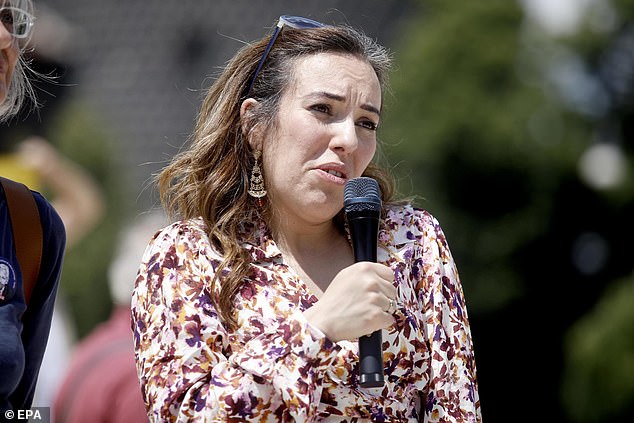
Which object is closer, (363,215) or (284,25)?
(363,215)

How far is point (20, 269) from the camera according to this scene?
10.5 ft

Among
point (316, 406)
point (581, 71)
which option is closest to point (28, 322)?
point (316, 406)

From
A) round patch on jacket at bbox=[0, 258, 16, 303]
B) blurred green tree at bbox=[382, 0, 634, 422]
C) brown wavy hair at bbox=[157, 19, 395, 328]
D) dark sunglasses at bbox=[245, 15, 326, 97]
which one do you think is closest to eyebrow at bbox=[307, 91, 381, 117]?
brown wavy hair at bbox=[157, 19, 395, 328]

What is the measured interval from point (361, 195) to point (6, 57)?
3.32ft

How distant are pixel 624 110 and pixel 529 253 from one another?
294 centimetres

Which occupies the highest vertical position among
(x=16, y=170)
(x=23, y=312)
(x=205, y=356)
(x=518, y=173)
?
(x=518, y=173)

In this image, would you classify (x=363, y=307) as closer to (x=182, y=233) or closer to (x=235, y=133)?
(x=182, y=233)

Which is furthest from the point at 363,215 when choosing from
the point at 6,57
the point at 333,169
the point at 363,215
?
the point at 6,57

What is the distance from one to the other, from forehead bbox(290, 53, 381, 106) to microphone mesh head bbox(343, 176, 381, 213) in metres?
0.30

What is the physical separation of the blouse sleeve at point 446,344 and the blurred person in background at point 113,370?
5.80 feet

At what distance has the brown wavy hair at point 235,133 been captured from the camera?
3.51 metres

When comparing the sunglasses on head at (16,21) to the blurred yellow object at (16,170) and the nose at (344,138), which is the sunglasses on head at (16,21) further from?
the blurred yellow object at (16,170)

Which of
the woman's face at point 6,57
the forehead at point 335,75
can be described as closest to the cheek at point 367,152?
the forehead at point 335,75

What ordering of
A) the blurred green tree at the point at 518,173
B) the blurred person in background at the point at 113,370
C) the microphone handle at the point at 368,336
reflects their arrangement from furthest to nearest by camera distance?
the blurred green tree at the point at 518,173
the blurred person in background at the point at 113,370
the microphone handle at the point at 368,336
